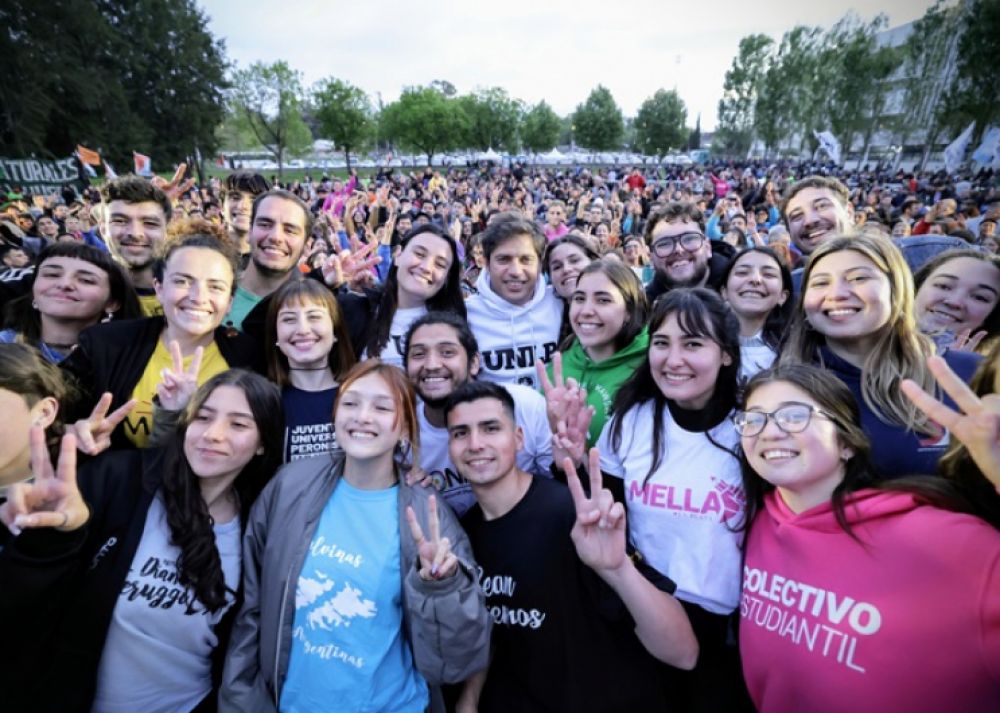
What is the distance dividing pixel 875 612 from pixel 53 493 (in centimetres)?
291

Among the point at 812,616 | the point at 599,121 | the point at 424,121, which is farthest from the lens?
the point at 599,121

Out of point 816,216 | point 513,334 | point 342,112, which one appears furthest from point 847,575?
point 342,112

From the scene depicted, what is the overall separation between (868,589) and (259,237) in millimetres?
4045

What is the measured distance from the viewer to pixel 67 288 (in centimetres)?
288

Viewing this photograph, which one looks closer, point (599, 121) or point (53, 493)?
point (53, 493)

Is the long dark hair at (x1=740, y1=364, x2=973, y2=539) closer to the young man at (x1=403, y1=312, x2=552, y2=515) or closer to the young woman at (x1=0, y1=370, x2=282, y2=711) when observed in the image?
the young man at (x1=403, y1=312, x2=552, y2=515)

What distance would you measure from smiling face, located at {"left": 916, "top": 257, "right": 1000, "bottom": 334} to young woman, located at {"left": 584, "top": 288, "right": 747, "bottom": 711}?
1.48m

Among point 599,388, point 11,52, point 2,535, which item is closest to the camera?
point 2,535

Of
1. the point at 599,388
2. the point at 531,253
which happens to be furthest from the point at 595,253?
the point at 599,388

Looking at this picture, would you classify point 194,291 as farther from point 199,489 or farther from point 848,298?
point 848,298

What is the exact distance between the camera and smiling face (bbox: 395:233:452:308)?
3.57 m

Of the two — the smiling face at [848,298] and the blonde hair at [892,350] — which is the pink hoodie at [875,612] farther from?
the smiling face at [848,298]

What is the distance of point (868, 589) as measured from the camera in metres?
1.63

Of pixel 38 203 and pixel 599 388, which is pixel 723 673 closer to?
pixel 599 388
